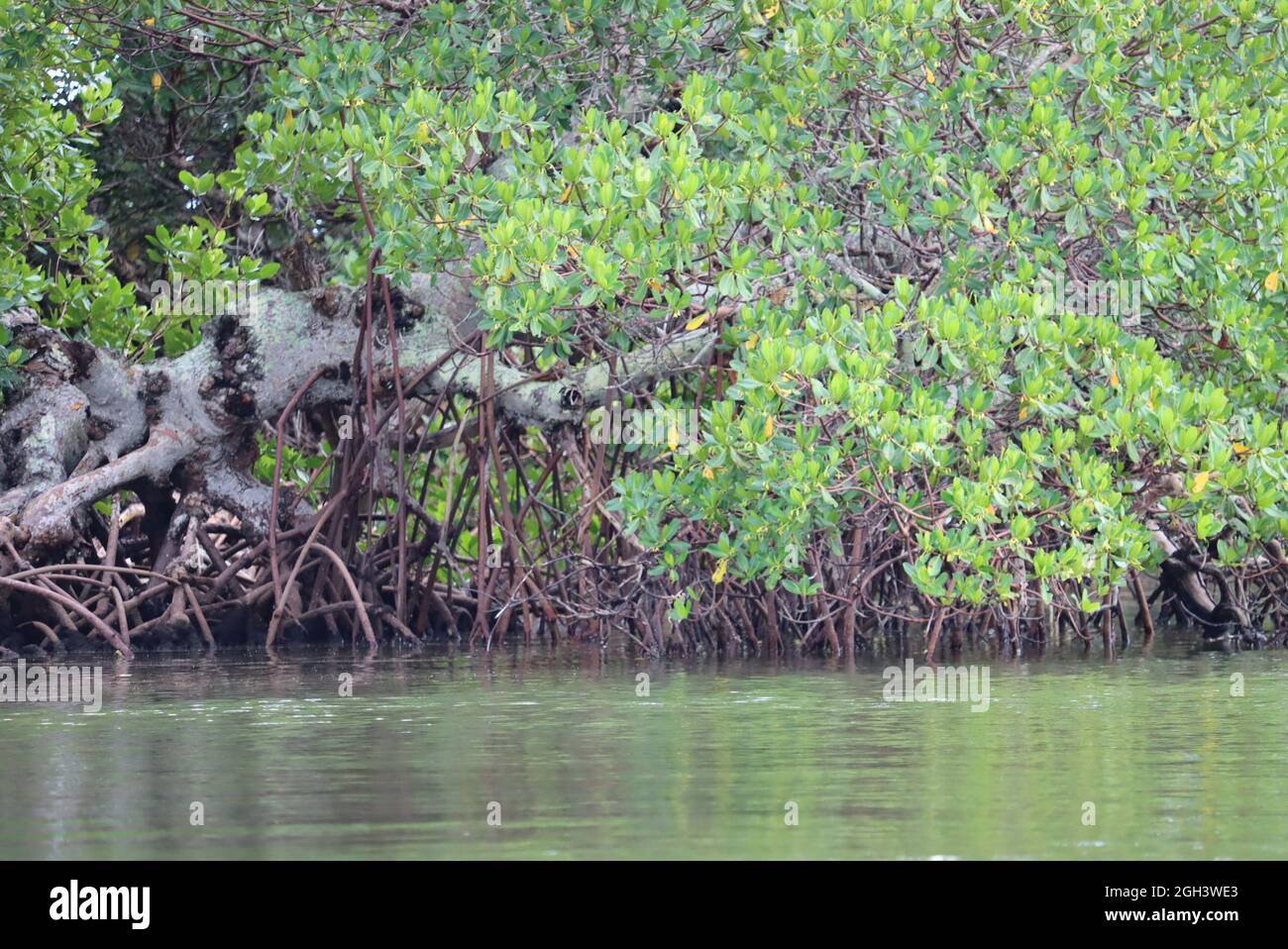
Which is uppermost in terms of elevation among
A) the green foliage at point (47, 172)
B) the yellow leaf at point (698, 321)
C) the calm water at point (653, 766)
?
the green foliage at point (47, 172)

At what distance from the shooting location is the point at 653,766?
6.00 metres

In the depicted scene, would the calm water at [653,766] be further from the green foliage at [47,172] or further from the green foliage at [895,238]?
the green foliage at [47,172]

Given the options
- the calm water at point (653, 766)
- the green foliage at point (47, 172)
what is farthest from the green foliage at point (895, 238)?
the green foliage at point (47, 172)

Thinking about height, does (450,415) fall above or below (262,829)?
above

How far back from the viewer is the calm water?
4750mm

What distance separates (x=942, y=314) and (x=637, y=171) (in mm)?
1274

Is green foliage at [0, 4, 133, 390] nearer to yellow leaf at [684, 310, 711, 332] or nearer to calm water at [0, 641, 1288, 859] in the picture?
calm water at [0, 641, 1288, 859]

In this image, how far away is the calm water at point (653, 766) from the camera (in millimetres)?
4750

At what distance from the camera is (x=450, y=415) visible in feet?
41.8

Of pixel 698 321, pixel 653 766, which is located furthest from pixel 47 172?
pixel 653 766

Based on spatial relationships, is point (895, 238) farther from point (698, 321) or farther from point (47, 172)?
point (47, 172)
